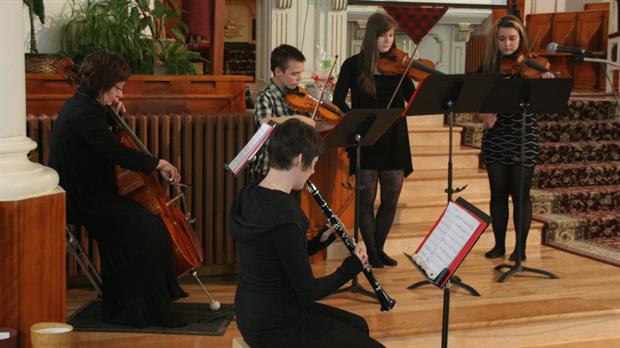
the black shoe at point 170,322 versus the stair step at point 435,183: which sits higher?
the stair step at point 435,183

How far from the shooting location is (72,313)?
5070 mm

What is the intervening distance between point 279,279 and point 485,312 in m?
2.10

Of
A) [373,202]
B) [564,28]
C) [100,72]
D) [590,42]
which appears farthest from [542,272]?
[564,28]

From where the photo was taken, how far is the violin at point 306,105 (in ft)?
16.9

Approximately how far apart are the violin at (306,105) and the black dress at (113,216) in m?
0.81

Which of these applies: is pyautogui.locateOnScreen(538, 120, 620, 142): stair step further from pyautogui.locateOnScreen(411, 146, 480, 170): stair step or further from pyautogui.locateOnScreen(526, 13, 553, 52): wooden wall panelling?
pyautogui.locateOnScreen(526, 13, 553, 52): wooden wall panelling

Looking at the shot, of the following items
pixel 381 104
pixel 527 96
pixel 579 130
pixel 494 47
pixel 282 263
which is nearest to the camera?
pixel 282 263

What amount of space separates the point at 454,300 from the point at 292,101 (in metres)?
1.44

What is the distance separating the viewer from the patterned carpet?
22.8ft

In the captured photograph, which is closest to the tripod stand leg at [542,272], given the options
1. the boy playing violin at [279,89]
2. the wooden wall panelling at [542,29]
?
the boy playing violin at [279,89]

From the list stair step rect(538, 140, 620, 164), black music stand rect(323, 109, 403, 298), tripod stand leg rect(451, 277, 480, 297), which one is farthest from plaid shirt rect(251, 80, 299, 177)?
stair step rect(538, 140, 620, 164)

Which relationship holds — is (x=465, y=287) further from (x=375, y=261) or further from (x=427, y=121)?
(x=427, y=121)

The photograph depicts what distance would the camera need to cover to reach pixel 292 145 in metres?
3.43

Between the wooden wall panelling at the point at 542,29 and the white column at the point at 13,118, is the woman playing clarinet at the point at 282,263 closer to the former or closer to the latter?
the white column at the point at 13,118
